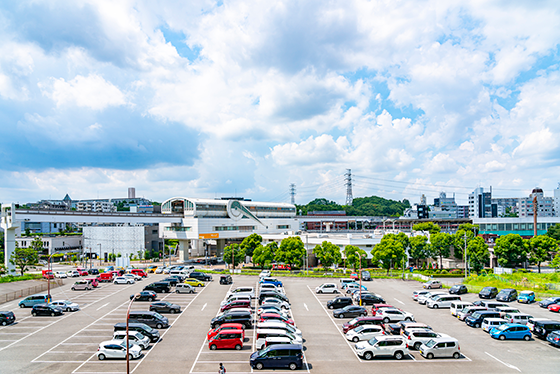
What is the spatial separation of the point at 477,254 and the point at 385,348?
41916 millimetres

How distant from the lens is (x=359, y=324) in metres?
26.8

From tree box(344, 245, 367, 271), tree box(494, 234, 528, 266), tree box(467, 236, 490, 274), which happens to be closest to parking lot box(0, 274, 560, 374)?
tree box(344, 245, 367, 271)

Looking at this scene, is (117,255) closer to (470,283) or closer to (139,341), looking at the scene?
(139,341)

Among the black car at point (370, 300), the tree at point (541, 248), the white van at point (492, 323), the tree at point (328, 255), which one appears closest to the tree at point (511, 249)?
the tree at point (541, 248)

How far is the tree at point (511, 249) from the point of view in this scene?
57.9m

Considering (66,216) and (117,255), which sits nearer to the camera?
(66,216)

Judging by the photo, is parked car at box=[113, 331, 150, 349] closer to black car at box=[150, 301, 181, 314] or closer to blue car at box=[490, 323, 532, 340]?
black car at box=[150, 301, 181, 314]

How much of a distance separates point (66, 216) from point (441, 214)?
152073 mm

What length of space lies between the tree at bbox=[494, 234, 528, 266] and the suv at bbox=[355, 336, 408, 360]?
4503 cm

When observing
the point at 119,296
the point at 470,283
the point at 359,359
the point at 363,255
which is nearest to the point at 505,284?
the point at 470,283

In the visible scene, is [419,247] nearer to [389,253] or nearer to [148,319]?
[389,253]

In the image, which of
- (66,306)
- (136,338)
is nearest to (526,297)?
(136,338)

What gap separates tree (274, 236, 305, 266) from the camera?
5781 cm

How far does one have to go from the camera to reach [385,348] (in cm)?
2250
